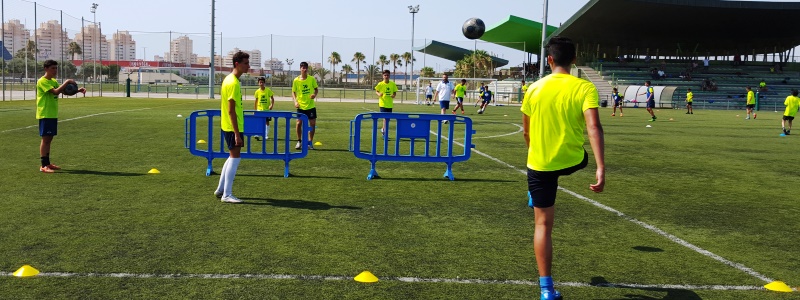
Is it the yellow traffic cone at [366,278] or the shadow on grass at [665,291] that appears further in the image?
the yellow traffic cone at [366,278]

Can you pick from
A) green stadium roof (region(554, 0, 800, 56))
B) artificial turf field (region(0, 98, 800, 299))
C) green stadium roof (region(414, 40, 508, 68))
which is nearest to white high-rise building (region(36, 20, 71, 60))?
artificial turf field (region(0, 98, 800, 299))

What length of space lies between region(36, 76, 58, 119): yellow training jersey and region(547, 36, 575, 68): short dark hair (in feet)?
28.9

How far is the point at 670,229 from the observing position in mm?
7492

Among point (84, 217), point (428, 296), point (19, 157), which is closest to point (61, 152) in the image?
point (19, 157)

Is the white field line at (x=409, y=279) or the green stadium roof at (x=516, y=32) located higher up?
the green stadium roof at (x=516, y=32)

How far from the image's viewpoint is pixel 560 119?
187 inches

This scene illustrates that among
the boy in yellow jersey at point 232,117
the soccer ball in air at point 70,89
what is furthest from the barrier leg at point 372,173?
the soccer ball in air at point 70,89

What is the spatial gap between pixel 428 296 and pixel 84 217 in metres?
4.21

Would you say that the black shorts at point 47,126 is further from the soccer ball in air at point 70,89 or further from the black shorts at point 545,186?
the black shorts at point 545,186

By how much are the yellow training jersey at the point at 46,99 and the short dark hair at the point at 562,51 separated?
881cm

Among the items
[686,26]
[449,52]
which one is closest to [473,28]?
[686,26]

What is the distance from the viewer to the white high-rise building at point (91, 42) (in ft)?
166

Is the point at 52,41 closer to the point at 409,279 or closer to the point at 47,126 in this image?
the point at 47,126

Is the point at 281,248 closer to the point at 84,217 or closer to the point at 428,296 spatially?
the point at 428,296
